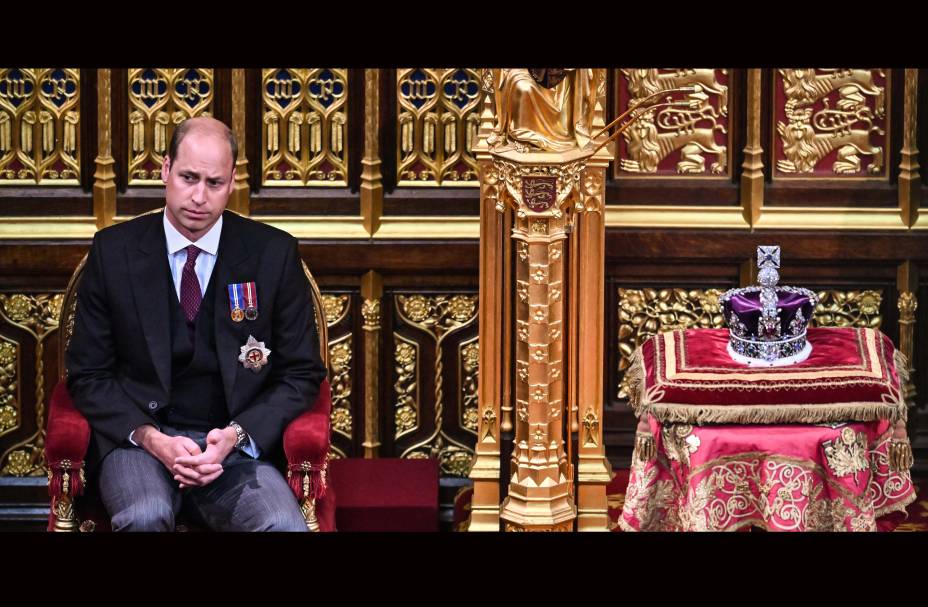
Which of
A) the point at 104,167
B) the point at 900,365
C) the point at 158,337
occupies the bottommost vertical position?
the point at 900,365

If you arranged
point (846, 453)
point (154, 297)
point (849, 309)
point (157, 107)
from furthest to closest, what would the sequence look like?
point (849, 309) < point (157, 107) < point (846, 453) < point (154, 297)

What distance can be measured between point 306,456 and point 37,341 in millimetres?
1953

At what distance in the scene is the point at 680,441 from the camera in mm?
5551

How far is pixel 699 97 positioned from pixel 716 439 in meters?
1.72

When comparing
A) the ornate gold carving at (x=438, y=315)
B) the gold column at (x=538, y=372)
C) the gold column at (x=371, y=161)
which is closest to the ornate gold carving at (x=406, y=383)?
the ornate gold carving at (x=438, y=315)

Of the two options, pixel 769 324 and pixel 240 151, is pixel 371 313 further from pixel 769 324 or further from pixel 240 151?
pixel 769 324

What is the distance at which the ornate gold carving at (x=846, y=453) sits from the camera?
547 cm

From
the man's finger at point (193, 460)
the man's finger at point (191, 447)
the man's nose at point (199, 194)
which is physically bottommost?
the man's finger at point (193, 460)

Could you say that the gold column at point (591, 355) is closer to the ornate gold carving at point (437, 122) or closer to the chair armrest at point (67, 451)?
the ornate gold carving at point (437, 122)

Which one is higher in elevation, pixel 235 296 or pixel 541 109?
pixel 541 109

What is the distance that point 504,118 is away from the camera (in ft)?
18.9

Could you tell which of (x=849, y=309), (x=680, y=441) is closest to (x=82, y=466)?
(x=680, y=441)

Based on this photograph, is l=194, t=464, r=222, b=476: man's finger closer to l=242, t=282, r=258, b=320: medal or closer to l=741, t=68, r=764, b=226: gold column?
l=242, t=282, r=258, b=320: medal

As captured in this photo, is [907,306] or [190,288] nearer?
[190,288]
